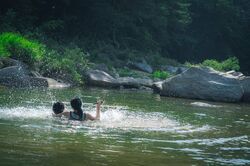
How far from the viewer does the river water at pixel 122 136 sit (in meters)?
8.99

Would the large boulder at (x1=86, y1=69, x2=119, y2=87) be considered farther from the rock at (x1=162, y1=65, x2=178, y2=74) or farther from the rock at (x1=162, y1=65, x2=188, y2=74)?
the rock at (x1=162, y1=65, x2=178, y2=74)

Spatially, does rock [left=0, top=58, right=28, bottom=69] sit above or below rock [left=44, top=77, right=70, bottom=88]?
above

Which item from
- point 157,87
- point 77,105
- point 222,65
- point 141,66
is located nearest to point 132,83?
point 157,87

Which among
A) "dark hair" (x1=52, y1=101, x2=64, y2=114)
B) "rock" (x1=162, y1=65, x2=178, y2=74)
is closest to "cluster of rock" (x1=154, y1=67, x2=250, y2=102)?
"dark hair" (x1=52, y1=101, x2=64, y2=114)

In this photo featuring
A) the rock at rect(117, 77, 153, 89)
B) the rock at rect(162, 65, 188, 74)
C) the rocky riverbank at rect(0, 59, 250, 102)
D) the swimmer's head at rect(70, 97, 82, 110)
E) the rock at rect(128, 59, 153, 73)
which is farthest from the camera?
the rock at rect(162, 65, 188, 74)

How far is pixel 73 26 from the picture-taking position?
4216 cm

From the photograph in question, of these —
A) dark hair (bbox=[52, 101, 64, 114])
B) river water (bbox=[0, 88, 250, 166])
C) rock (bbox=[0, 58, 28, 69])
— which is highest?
rock (bbox=[0, 58, 28, 69])

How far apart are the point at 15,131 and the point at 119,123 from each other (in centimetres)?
353

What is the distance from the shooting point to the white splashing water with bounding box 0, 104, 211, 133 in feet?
43.1

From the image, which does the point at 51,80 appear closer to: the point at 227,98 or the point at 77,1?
the point at 227,98

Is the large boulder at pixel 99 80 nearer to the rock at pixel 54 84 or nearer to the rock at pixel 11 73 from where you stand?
the rock at pixel 54 84

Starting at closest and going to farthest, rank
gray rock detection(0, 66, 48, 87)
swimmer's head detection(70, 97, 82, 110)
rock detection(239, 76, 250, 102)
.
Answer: swimmer's head detection(70, 97, 82, 110)
gray rock detection(0, 66, 48, 87)
rock detection(239, 76, 250, 102)

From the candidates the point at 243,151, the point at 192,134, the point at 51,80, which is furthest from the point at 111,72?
the point at 243,151

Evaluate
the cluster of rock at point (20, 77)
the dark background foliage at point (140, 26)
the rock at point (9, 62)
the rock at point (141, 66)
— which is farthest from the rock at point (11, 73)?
the rock at point (141, 66)
